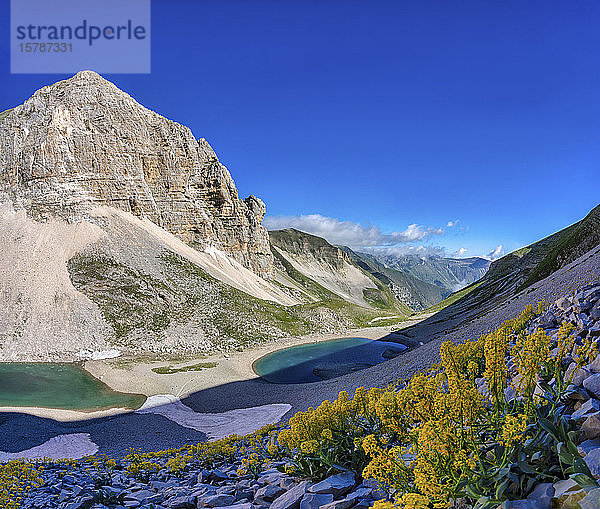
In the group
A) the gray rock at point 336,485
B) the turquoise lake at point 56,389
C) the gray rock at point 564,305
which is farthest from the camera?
the turquoise lake at point 56,389

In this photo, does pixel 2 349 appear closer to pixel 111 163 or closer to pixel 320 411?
pixel 111 163

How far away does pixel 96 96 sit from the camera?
10950 cm

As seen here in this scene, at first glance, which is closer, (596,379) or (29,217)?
(596,379)

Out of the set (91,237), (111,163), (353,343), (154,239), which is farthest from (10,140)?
(353,343)

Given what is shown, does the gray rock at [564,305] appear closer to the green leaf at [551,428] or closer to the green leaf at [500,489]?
the green leaf at [551,428]

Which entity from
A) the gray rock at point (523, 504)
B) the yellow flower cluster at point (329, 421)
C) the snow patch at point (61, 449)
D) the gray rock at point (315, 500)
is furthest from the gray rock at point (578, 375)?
the snow patch at point (61, 449)

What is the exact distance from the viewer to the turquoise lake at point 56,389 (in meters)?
44.1

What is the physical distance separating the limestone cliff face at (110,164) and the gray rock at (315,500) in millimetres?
107980

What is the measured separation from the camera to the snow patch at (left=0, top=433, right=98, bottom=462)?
88.5 ft

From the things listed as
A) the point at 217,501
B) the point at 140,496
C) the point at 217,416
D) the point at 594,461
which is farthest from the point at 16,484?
the point at 217,416

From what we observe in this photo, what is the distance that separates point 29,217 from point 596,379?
114718 mm

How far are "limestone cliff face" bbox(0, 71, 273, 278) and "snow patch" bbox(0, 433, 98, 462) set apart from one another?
7942 centimetres

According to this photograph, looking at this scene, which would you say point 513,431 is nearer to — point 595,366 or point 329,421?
point 595,366

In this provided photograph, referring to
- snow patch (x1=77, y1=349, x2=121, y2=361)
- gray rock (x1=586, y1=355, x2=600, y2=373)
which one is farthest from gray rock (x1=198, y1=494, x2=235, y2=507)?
snow patch (x1=77, y1=349, x2=121, y2=361)
